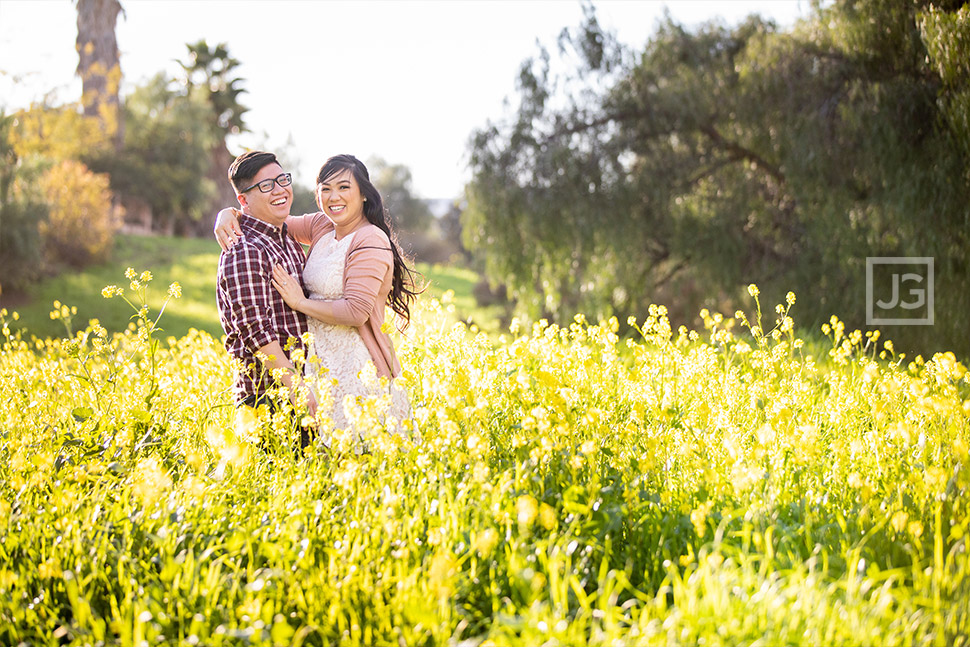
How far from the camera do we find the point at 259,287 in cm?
350

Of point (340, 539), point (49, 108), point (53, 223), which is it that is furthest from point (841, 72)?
point (49, 108)

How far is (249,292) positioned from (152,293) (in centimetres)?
1481

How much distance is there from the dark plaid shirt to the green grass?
630cm

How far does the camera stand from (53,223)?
2166 centimetres

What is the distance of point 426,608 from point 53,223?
23863 millimetres

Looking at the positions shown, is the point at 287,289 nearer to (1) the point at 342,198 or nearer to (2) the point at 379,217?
(1) the point at 342,198

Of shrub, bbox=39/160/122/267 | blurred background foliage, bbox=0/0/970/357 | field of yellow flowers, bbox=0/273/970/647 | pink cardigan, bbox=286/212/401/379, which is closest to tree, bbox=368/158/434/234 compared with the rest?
shrub, bbox=39/160/122/267

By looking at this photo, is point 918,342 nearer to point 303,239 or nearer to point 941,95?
point 941,95

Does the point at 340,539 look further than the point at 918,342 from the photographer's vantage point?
No

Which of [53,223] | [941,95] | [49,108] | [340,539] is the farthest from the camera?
[49,108]

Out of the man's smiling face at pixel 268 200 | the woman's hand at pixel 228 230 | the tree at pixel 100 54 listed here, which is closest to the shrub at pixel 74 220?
the tree at pixel 100 54

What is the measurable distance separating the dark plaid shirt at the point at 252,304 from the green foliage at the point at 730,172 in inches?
283

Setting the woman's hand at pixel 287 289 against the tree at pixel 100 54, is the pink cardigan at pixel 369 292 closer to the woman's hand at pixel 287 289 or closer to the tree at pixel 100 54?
the woman's hand at pixel 287 289

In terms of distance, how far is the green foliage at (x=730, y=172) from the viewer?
841 cm
